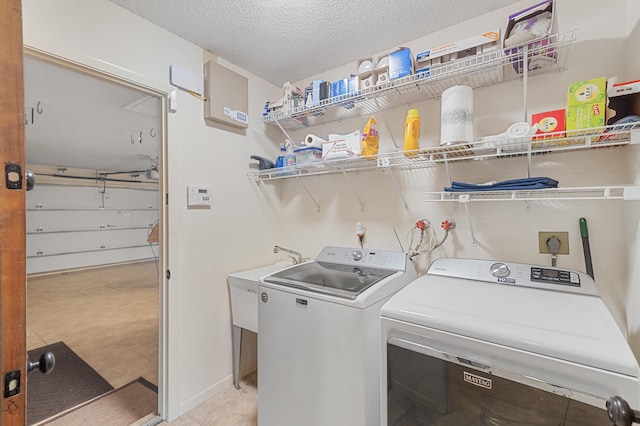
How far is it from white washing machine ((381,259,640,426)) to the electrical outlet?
0.17m

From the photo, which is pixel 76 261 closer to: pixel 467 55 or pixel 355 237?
pixel 355 237

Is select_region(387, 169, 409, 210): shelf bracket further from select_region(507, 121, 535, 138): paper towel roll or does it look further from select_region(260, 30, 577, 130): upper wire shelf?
select_region(507, 121, 535, 138): paper towel roll

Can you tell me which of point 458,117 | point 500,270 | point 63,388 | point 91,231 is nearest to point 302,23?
point 458,117

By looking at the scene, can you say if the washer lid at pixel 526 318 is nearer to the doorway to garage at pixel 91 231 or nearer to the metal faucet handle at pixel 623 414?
the metal faucet handle at pixel 623 414

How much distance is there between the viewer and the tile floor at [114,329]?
1.88 m

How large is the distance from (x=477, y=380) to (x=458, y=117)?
1.08m

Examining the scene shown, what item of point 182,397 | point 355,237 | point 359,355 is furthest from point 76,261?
point 359,355

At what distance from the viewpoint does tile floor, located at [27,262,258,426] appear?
73.9 inches

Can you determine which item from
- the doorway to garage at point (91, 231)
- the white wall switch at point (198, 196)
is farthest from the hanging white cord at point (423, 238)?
the doorway to garage at point (91, 231)

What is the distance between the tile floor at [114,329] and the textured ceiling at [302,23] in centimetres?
243

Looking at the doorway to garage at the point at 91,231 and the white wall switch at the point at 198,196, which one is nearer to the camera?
the white wall switch at the point at 198,196

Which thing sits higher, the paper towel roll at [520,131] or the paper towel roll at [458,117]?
the paper towel roll at [458,117]

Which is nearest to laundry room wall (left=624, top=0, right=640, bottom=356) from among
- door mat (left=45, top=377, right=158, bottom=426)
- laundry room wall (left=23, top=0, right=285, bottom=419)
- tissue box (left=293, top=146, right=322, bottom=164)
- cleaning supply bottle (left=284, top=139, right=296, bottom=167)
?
tissue box (left=293, top=146, right=322, bottom=164)

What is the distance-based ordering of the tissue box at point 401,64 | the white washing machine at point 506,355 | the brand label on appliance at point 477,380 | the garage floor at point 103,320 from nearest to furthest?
1. the white washing machine at point 506,355
2. the brand label on appliance at point 477,380
3. the tissue box at point 401,64
4. the garage floor at point 103,320
